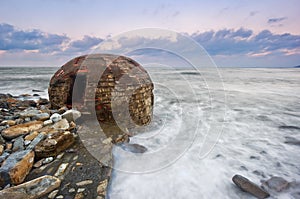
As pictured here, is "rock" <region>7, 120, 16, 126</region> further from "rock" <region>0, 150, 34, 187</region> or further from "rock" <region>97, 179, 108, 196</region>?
"rock" <region>97, 179, 108, 196</region>

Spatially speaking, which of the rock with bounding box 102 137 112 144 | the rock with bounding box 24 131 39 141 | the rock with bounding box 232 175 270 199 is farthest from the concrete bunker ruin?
the rock with bounding box 232 175 270 199

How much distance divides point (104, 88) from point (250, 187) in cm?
315

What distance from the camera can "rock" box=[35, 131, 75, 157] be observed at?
2.52 metres

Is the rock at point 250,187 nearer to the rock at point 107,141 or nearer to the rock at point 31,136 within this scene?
the rock at point 107,141

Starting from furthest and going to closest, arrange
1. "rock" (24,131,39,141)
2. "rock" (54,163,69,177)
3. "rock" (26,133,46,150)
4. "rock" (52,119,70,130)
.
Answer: "rock" (52,119,70,130)
"rock" (24,131,39,141)
"rock" (26,133,46,150)
"rock" (54,163,69,177)

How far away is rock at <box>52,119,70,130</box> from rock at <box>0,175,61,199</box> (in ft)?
3.98

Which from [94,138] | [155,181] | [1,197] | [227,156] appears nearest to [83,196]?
[1,197]

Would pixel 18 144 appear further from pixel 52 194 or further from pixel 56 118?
pixel 52 194

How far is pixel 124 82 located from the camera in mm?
3920

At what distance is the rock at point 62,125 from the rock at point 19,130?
0.97ft

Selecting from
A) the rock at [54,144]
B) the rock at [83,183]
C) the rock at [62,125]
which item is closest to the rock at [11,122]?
the rock at [62,125]

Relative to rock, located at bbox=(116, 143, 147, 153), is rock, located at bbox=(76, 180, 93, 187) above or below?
above

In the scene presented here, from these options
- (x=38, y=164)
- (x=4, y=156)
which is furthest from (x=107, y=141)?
(x=4, y=156)

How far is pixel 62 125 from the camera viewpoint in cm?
320
